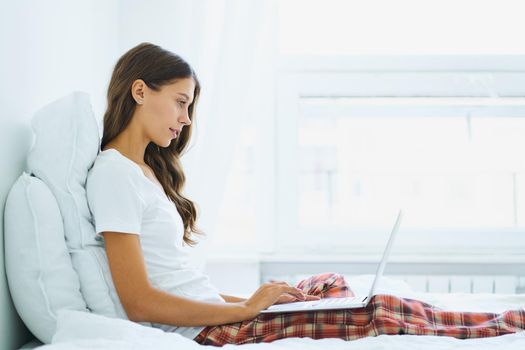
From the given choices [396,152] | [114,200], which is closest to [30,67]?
[114,200]

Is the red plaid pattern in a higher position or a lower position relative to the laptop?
lower

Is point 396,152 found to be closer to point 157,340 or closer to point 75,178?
point 75,178

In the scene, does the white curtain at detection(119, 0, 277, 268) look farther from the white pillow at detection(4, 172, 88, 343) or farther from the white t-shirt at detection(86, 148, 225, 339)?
the white pillow at detection(4, 172, 88, 343)

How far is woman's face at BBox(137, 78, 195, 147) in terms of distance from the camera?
150 centimetres

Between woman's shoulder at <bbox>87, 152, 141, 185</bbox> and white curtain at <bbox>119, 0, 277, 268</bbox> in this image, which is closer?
woman's shoulder at <bbox>87, 152, 141, 185</bbox>

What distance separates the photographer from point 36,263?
49.4 inches

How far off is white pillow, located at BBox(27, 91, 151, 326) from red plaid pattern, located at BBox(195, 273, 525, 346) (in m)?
0.19

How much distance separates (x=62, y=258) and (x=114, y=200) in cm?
15

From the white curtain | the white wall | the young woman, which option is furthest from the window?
the young woman

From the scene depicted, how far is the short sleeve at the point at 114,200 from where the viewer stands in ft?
4.24

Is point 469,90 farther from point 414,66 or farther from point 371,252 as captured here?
point 371,252

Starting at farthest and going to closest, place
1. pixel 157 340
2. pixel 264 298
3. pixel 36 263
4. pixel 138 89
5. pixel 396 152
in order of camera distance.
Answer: pixel 396 152, pixel 138 89, pixel 264 298, pixel 36 263, pixel 157 340

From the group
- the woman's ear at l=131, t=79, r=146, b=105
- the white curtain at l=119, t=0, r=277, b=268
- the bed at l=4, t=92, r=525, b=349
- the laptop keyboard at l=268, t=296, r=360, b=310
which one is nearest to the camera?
the bed at l=4, t=92, r=525, b=349

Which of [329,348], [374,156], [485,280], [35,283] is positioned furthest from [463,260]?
[35,283]
